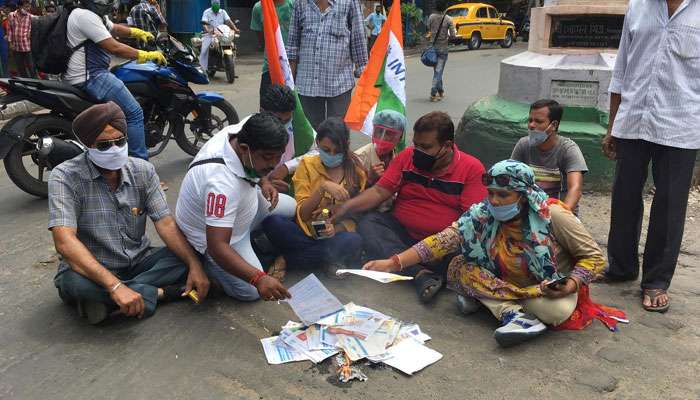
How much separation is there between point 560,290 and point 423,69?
1304 cm

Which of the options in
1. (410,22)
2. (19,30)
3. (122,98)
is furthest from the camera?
(410,22)

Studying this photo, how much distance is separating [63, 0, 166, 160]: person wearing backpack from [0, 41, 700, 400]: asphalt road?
1.65 m

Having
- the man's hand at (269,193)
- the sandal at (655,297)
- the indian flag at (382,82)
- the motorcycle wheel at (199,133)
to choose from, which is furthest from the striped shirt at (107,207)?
the motorcycle wheel at (199,133)

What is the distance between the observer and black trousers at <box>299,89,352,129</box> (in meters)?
4.72

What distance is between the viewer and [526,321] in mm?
2766

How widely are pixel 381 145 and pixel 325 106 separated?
1151 mm

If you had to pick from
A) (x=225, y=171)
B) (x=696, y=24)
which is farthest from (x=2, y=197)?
(x=696, y=24)

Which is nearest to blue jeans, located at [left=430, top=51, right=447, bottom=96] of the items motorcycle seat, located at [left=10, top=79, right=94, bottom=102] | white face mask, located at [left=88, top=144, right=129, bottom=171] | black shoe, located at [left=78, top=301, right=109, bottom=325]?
motorcycle seat, located at [left=10, top=79, right=94, bottom=102]

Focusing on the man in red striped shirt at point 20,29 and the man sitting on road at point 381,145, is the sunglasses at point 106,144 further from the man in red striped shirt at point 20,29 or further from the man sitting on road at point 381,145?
the man in red striped shirt at point 20,29

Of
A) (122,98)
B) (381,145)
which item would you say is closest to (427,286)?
(381,145)

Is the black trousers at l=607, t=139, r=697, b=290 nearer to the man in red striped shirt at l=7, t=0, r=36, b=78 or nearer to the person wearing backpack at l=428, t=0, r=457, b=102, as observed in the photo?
the person wearing backpack at l=428, t=0, r=457, b=102

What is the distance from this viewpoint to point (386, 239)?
346cm

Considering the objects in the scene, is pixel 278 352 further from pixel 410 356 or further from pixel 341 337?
pixel 410 356

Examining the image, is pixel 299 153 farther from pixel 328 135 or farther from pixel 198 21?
pixel 198 21
